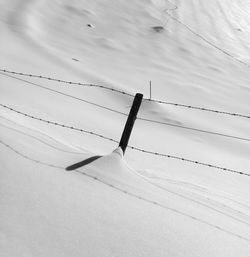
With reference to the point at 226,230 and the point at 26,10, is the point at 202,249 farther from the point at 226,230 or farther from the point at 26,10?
the point at 26,10

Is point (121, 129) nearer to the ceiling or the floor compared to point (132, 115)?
nearer to the ceiling

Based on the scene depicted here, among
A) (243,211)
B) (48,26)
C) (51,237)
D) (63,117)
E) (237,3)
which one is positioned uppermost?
(237,3)

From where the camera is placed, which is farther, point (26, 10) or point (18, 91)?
point (26, 10)

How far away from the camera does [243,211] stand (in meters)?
4.85

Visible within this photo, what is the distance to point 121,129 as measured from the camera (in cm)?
802

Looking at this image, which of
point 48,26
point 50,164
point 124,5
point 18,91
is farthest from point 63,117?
point 124,5

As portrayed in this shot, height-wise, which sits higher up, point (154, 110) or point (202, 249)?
point (154, 110)

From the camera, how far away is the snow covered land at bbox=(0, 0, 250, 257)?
313cm

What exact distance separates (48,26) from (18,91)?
21.7ft

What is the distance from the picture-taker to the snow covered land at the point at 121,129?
10.3 feet

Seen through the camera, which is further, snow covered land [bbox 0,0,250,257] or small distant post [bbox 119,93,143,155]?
small distant post [bbox 119,93,143,155]

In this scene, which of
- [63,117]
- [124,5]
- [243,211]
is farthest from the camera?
[124,5]

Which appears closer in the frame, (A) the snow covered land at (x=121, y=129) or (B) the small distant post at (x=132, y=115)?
(A) the snow covered land at (x=121, y=129)

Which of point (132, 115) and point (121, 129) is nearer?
point (132, 115)
